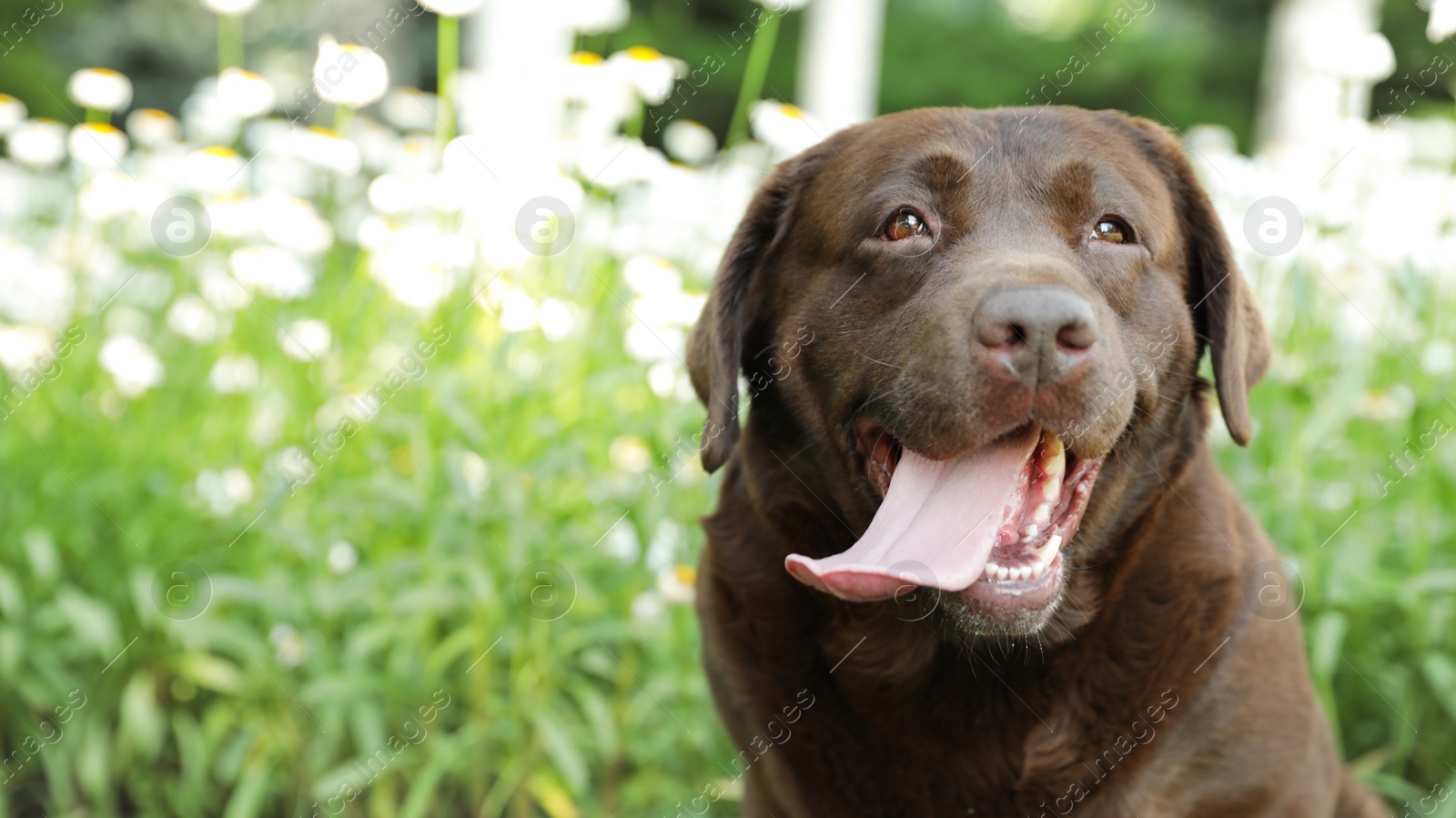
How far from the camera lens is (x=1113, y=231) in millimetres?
2416

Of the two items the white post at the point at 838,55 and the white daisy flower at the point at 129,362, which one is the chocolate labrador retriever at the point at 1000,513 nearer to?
the white daisy flower at the point at 129,362

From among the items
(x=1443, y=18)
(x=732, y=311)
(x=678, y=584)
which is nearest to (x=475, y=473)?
(x=678, y=584)

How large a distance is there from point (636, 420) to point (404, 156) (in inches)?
73.3

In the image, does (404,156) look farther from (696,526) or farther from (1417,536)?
(1417,536)

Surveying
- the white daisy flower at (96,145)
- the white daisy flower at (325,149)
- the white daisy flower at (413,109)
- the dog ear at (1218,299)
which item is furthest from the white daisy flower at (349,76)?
the dog ear at (1218,299)

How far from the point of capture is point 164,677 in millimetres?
3576

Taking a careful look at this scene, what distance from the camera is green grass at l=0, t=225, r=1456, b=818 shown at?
325 centimetres

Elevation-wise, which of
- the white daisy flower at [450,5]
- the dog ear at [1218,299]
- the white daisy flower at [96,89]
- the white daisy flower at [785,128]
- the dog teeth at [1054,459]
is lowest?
the white daisy flower at [96,89]

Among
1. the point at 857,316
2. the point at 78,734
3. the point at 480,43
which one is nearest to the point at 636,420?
the point at 857,316

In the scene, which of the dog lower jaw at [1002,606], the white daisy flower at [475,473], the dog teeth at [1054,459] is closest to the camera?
the dog lower jaw at [1002,606]

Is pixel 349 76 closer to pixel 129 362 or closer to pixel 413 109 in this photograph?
pixel 129 362

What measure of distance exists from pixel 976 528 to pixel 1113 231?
696mm

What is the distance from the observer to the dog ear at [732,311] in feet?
8.27

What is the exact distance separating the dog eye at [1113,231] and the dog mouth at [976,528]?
44 cm
